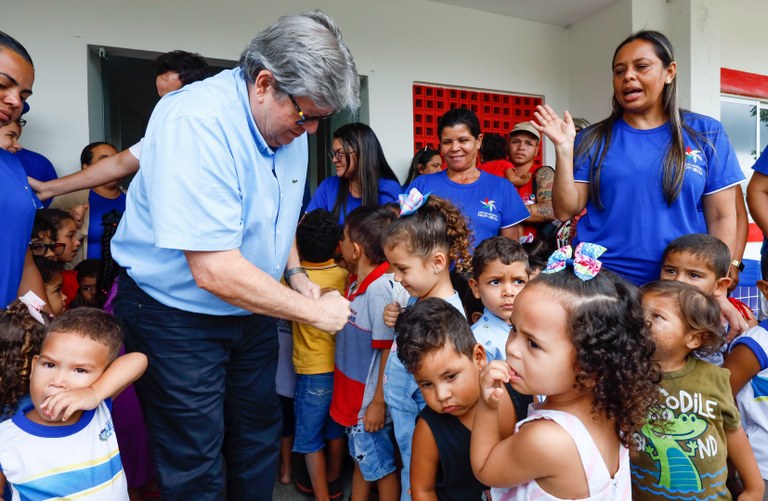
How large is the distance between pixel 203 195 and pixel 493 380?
0.87 m

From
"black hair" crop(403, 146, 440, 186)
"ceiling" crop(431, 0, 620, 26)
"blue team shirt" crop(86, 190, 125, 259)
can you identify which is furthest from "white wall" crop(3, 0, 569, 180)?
"blue team shirt" crop(86, 190, 125, 259)

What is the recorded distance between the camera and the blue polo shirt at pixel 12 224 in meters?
1.73

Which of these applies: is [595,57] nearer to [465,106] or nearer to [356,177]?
[465,106]

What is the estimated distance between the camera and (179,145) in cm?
138

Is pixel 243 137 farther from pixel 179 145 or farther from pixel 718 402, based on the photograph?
pixel 718 402

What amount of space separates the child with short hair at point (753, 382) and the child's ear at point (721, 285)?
0.18 m

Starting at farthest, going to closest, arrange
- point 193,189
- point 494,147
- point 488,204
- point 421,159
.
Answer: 1. point 494,147
2. point 421,159
3. point 488,204
4. point 193,189

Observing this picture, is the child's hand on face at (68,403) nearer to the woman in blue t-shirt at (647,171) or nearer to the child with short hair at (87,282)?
the child with short hair at (87,282)

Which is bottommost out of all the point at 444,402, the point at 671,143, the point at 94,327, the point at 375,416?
the point at 375,416

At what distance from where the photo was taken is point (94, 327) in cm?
165

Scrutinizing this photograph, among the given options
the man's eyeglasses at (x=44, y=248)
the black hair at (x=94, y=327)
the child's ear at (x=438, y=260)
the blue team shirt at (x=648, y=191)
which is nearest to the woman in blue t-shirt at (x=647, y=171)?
the blue team shirt at (x=648, y=191)

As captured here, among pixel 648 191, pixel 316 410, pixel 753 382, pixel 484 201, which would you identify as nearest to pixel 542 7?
pixel 484 201

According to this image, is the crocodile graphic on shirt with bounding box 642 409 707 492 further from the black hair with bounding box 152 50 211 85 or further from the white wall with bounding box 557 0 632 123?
the white wall with bounding box 557 0 632 123

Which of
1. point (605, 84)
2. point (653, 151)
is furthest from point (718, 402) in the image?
point (605, 84)
